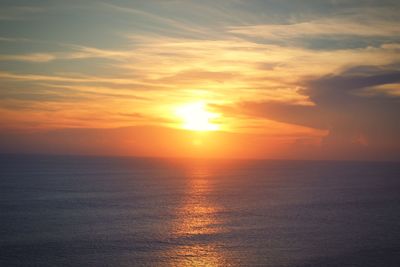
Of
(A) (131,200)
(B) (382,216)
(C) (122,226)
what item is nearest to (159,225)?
(C) (122,226)

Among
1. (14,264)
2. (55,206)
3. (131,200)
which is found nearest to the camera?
(14,264)

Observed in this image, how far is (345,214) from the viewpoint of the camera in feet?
253

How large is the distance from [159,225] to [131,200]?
108ft

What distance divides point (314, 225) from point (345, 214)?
15262mm

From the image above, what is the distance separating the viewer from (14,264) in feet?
137

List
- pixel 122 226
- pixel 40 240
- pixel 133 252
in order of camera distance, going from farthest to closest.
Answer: pixel 122 226
pixel 40 240
pixel 133 252

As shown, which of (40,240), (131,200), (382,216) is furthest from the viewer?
(131,200)

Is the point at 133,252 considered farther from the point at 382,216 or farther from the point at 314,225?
the point at 382,216

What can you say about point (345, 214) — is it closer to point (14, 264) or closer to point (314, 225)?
point (314, 225)

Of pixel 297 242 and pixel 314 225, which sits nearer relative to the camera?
pixel 297 242

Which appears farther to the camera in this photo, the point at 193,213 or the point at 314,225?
the point at 193,213

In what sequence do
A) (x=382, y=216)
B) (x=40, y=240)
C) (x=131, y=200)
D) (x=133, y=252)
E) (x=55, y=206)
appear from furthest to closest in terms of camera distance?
1. (x=131, y=200)
2. (x=55, y=206)
3. (x=382, y=216)
4. (x=40, y=240)
5. (x=133, y=252)

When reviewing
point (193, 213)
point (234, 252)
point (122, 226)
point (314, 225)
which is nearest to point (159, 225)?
point (122, 226)

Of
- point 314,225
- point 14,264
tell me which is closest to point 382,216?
point 314,225
